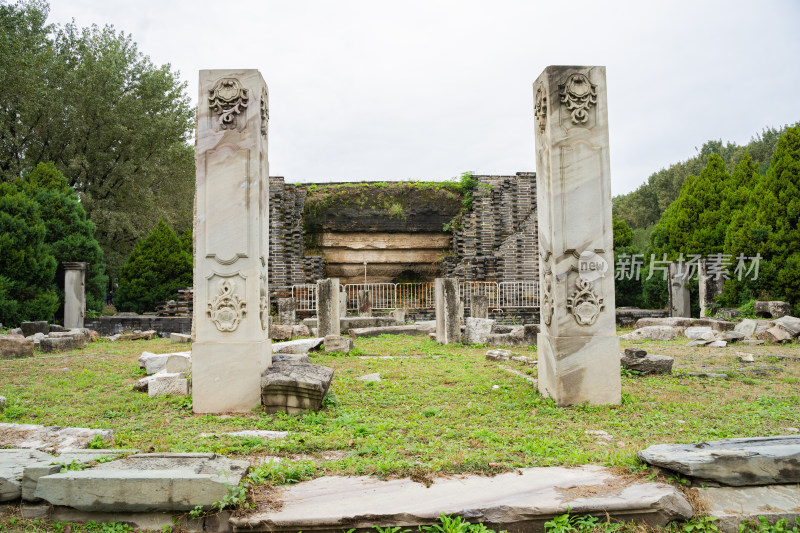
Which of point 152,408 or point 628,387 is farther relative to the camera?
point 628,387

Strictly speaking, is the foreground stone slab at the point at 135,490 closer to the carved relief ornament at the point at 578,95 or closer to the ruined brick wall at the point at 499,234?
the carved relief ornament at the point at 578,95

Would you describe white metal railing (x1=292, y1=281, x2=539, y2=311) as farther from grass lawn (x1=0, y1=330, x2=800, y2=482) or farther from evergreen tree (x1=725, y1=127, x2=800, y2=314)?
grass lawn (x1=0, y1=330, x2=800, y2=482)

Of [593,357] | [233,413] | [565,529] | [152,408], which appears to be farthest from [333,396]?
[565,529]

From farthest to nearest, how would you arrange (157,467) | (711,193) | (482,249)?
(482,249), (711,193), (157,467)

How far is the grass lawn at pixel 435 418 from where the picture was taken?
361cm

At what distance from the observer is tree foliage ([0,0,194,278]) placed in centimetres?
2283

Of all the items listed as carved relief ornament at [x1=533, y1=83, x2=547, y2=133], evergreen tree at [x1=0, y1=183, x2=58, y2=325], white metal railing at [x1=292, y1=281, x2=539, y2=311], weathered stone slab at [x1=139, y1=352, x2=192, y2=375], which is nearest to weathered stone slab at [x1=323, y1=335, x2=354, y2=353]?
weathered stone slab at [x1=139, y1=352, x2=192, y2=375]

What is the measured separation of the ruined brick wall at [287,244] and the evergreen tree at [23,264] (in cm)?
790

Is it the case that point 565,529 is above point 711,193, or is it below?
below

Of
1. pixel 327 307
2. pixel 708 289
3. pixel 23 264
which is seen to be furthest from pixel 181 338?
pixel 708 289

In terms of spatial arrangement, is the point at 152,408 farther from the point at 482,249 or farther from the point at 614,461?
the point at 482,249

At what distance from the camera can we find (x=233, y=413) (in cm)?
541

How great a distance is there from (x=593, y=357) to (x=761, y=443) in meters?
2.27

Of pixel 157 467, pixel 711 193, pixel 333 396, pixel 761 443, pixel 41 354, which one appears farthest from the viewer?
pixel 711 193
